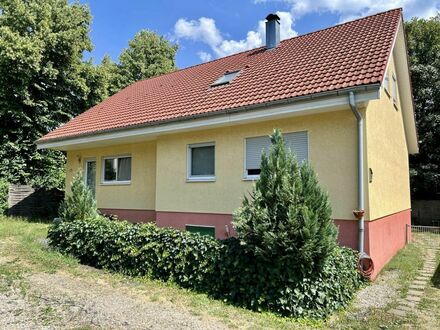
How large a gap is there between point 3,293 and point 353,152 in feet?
24.7

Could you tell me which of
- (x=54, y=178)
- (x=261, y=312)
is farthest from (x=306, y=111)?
(x=54, y=178)

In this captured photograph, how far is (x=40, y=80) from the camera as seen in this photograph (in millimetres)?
22438

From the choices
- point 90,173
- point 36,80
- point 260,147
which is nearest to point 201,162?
point 260,147

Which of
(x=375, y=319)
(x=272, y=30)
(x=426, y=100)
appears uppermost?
(x=272, y=30)

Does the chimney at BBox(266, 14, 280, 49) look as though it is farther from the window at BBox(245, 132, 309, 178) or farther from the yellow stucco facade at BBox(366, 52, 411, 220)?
the window at BBox(245, 132, 309, 178)

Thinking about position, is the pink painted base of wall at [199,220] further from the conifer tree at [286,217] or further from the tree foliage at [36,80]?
the tree foliage at [36,80]

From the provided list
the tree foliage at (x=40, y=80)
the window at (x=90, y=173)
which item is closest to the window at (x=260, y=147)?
the window at (x=90, y=173)

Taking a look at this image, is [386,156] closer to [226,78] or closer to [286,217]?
[286,217]

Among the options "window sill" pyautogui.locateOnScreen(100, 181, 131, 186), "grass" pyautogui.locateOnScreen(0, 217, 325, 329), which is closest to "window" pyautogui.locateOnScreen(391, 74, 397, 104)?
"grass" pyautogui.locateOnScreen(0, 217, 325, 329)

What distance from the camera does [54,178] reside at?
65.4 ft

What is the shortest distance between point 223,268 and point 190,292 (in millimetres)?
845

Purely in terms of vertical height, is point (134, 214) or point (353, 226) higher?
point (353, 226)

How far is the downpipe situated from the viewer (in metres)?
7.39

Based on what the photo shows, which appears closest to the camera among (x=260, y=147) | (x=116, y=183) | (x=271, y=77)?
(x=260, y=147)
